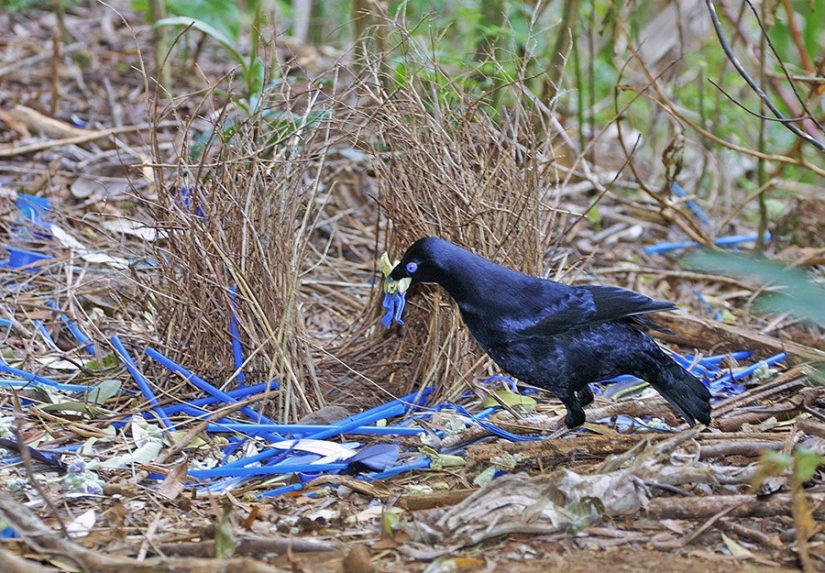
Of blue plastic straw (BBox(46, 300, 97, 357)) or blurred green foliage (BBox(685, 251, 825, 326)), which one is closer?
blurred green foliage (BBox(685, 251, 825, 326))

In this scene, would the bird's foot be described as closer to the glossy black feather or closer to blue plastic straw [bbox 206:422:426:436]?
the glossy black feather

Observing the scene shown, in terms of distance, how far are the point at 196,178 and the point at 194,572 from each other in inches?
63.3

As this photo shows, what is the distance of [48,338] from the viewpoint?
13.5 ft

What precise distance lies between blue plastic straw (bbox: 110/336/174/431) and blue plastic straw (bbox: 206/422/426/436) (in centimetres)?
18

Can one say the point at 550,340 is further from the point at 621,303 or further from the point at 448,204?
the point at 448,204

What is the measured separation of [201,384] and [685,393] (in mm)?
1730

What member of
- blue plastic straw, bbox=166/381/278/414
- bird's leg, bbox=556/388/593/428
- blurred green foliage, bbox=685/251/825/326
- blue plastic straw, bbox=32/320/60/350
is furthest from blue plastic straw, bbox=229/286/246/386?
blurred green foliage, bbox=685/251/825/326

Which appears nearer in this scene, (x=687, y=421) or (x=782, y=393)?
(x=687, y=421)

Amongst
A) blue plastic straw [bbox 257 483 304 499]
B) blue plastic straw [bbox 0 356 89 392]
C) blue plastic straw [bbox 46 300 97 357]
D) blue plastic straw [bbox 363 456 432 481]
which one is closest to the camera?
blue plastic straw [bbox 257 483 304 499]

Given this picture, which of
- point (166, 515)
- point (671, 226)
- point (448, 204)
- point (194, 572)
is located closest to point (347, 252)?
point (448, 204)

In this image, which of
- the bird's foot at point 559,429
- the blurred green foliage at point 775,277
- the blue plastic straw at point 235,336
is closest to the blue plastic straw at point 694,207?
the bird's foot at point 559,429

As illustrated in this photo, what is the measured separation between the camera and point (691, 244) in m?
6.05

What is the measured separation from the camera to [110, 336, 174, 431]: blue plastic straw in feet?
11.4

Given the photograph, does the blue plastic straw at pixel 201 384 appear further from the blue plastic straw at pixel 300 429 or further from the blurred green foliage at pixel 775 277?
the blurred green foliage at pixel 775 277
